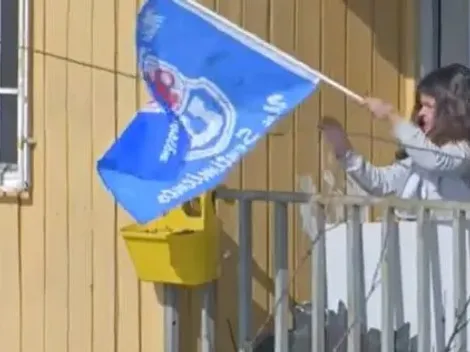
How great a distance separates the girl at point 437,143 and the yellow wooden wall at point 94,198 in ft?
1.48

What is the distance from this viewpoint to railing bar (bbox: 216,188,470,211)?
4.18 metres

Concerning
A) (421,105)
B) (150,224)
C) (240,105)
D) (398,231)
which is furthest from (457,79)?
(150,224)

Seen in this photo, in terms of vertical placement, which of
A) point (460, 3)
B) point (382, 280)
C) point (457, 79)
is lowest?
point (382, 280)

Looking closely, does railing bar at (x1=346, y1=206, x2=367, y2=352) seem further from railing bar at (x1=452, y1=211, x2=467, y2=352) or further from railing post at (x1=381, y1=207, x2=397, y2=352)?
railing bar at (x1=452, y1=211, x2=467, y2=352)

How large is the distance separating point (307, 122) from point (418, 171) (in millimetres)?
607

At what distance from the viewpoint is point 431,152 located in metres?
4.44

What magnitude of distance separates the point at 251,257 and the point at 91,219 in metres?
0.64

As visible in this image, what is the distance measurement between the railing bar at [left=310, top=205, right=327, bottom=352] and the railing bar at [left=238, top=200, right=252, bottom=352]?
254 millimetres

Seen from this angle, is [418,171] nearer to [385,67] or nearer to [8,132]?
[385,67]

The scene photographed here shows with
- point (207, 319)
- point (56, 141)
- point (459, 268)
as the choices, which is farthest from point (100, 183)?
point (459, 268)

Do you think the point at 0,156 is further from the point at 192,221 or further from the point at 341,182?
the point at 341,182

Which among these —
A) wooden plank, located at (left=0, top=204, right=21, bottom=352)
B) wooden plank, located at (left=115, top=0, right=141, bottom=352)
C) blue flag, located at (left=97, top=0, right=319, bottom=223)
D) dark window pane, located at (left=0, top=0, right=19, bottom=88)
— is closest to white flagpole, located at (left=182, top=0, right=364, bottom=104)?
blue flag, located at (left=97, top=0, right=319, bottom=223)

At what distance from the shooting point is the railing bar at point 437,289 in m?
4.39

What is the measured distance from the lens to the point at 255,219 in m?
4.99
